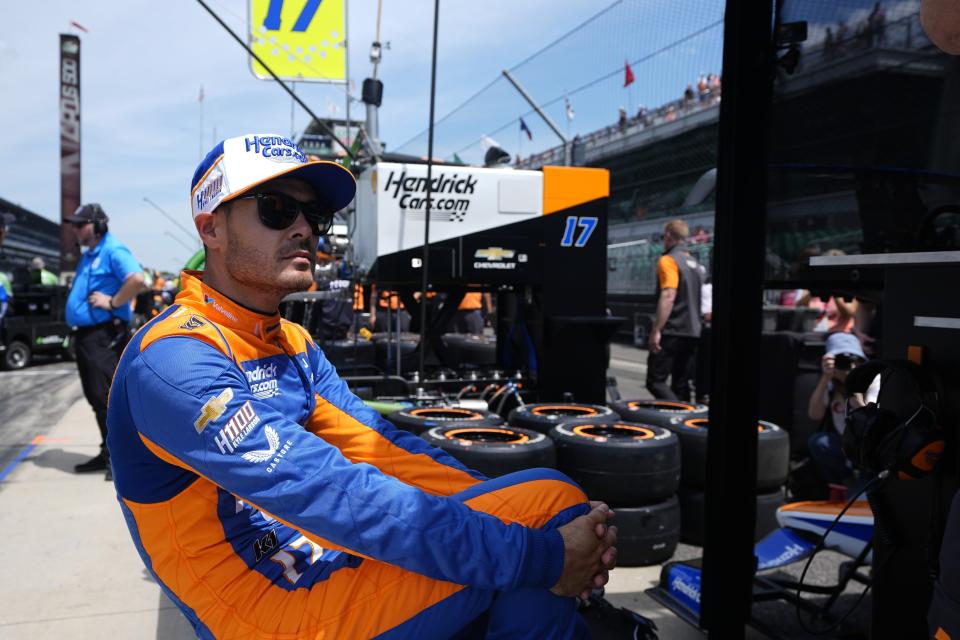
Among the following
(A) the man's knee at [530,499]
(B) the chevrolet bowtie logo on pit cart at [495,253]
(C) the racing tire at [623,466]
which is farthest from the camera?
(B) the chevrolet bowtie logo on pit cart at [495,253]

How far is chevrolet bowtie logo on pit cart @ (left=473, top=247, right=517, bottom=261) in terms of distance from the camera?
5133mm

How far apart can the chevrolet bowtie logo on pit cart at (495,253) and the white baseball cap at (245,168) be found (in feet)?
11.1

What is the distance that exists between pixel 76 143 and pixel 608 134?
17701 mm

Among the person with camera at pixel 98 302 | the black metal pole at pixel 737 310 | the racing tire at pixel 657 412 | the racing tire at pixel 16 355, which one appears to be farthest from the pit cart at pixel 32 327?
the black metal pole at pixel 737 310

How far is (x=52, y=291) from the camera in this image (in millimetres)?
12367

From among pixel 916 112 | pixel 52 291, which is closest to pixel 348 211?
pixel 916 112

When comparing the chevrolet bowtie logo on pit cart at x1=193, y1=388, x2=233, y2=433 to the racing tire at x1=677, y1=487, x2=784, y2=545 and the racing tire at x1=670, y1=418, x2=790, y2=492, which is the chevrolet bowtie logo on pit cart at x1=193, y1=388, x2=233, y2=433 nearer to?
the racing tire at x1=670, y1=418, x2=790, y2=492

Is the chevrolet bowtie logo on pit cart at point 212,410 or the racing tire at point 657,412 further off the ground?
the chevrolet bowtie logo on pit cart at point 212,410

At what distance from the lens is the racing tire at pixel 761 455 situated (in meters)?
3.57

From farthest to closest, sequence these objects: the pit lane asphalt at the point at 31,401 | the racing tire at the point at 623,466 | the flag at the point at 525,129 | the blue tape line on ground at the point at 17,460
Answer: the flag at the point at 525,129
the pit lane asphalt at the point at 31,401
the blue tape line on ground at the point at 17,460
the racing tire at the point at 623,466

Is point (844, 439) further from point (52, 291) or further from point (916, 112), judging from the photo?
point (52, 291)

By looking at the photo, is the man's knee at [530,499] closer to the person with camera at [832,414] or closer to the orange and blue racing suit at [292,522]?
the orange and blue racing suit at [292,522]

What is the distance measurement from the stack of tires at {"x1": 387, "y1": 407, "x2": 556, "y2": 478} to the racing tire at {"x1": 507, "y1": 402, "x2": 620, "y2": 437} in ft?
0.52

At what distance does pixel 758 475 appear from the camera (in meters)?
3.57
